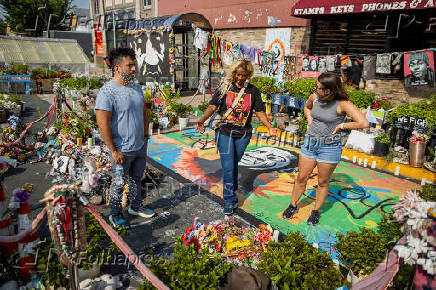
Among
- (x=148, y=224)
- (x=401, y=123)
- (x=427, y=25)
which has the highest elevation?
(x=427, y=25)

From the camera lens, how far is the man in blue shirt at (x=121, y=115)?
3.47 metres

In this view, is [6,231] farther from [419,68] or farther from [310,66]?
[310,66]

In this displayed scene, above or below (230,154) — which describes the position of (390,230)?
below

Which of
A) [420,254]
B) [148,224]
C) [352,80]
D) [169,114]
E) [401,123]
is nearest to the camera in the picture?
[420,254]

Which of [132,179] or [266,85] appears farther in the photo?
[266,85]

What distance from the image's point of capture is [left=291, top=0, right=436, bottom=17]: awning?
7.85 metres

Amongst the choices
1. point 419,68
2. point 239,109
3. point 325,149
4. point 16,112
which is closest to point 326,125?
point 325,149

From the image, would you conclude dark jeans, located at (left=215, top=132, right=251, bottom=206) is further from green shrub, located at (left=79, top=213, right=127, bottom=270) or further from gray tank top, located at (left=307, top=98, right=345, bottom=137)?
green shrub, located at (left=79, top=213, right=127, bottom=270)

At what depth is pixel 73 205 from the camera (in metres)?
2.42

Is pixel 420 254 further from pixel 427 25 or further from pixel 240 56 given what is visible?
pixel 240 56

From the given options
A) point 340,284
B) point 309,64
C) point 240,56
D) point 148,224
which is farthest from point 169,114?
point 340,284

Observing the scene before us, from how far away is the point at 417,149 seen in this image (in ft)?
22.7

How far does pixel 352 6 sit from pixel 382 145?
14.4 feet

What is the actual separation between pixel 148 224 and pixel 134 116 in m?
1.57
